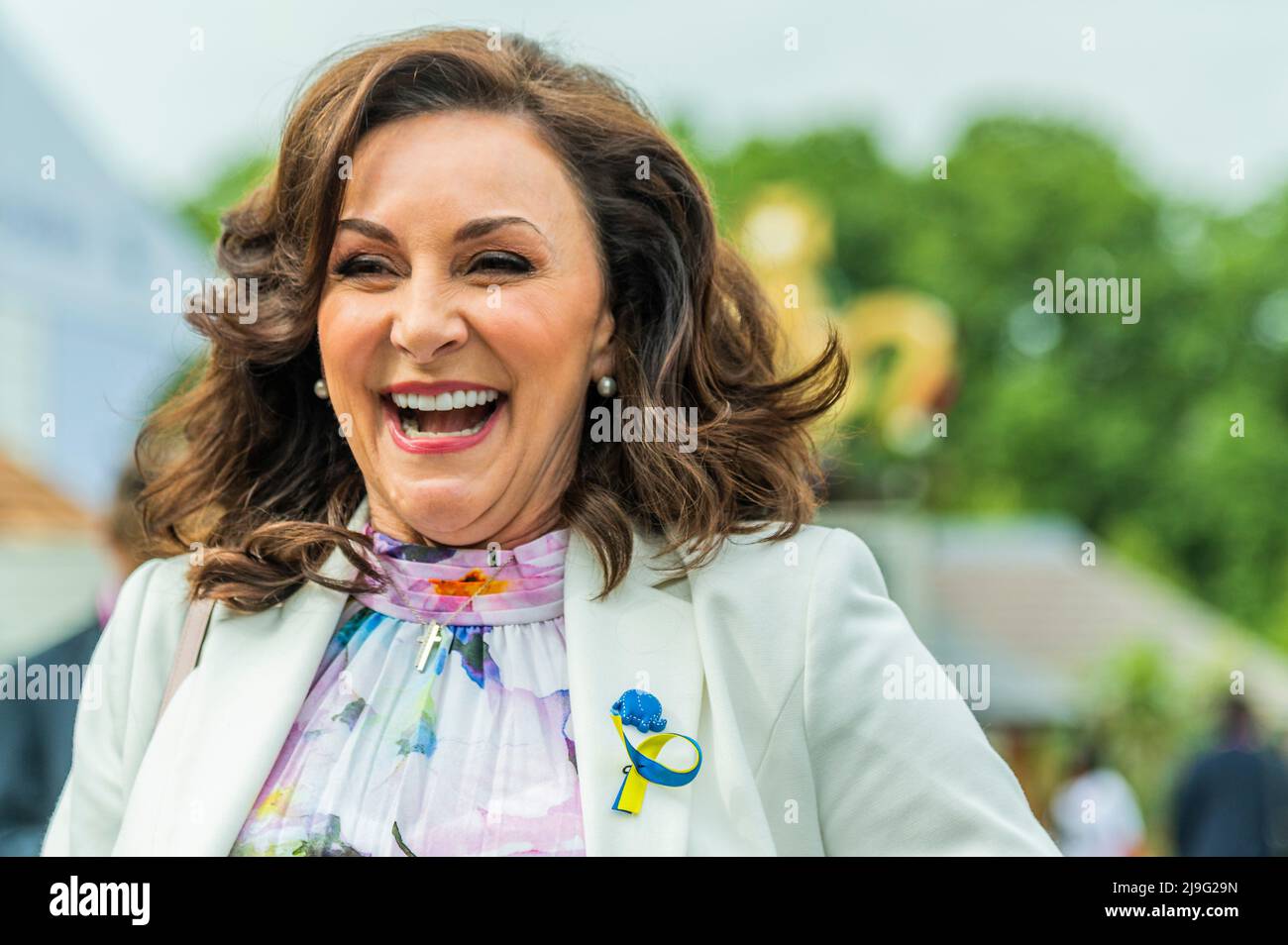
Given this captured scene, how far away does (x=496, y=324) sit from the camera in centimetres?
223

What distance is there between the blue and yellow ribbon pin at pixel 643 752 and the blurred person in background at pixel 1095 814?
22.4 ft

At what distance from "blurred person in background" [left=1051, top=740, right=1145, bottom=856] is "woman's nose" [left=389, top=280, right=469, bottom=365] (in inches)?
276

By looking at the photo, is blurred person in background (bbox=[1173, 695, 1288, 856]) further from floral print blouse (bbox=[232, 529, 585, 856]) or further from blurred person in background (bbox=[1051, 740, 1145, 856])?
floral print blouse (bbox=[232, 529, 585, 856])

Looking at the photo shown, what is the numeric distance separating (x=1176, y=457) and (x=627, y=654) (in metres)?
31.8

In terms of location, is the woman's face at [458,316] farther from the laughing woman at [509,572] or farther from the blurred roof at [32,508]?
the blurred roof at [32,508]

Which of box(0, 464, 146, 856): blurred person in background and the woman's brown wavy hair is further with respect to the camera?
box(0, 464, 146, 856): blurred person in background

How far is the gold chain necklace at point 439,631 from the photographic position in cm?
233

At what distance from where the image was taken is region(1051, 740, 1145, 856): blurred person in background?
906cm

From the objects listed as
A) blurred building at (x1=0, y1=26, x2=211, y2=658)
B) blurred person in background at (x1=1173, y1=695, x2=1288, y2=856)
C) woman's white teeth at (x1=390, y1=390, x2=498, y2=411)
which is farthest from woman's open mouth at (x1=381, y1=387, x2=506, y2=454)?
blurred building at (x1=0, y1=26, x2=211, y2=658)

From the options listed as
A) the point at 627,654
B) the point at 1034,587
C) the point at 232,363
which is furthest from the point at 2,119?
the point at 1034,587

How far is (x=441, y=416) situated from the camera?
2.37 metres

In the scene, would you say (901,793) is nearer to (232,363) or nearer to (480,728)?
(480,728)

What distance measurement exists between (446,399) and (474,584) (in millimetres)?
297

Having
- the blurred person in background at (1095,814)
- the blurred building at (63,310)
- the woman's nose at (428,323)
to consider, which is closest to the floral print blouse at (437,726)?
the woman's nose at (428,323)
